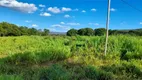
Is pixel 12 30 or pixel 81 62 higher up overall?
pixel 12 30

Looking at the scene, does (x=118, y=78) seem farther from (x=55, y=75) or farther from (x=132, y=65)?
(x=55, y=75)

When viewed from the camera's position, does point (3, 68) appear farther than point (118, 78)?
Yes

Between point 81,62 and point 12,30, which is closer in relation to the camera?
point 81,62

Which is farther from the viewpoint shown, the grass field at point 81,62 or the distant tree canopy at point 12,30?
the distant tree canopy at point 12,30

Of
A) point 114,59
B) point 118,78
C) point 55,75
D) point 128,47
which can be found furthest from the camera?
point 128,47

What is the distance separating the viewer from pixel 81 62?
25.1 ft

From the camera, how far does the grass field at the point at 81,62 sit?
570cm

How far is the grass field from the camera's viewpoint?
570cm

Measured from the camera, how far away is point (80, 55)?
28.7 ft

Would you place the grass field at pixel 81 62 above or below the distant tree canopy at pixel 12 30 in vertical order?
below

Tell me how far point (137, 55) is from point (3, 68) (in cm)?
501

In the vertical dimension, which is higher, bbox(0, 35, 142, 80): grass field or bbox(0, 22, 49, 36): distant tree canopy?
bbox(0, 22, 49, 36): distant tree canopy

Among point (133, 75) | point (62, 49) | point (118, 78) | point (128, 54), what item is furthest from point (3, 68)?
point (128, 54)

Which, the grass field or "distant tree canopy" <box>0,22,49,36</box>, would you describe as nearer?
the grass field
